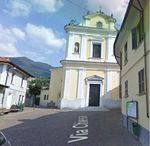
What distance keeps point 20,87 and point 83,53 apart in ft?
32.6

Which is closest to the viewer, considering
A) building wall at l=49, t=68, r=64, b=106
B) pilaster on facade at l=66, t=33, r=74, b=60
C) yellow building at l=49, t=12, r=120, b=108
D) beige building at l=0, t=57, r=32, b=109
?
beige building at l=0, t=57, r=32, b=109

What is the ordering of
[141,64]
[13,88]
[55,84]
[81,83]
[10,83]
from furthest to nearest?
[55,84], [81,83], [13,88], [10,83], [141,64]

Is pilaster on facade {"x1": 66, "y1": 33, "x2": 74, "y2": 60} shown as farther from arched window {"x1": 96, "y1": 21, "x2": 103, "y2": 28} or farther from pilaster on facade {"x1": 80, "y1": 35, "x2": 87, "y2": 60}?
arched window {"x1": 96, "y1": 21, "x2": 103, "y2": 28}

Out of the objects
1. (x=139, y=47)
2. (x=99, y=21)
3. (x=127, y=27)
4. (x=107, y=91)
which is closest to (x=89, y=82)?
(x=107, y=91)

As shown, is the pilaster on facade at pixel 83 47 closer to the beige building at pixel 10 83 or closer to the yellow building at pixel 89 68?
the yellow building at pixel 89 68

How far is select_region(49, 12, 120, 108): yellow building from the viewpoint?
25.0 meters

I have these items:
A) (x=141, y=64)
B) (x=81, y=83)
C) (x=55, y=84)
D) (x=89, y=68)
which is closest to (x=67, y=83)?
(x=81, y=83)

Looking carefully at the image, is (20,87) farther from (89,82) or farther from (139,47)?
(139,47)

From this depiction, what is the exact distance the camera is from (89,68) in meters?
26.0

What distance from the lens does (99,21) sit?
27.9m

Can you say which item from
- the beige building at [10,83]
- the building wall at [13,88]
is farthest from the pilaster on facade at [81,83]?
the building wall at [13,88]

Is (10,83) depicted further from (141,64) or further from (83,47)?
(141,64)

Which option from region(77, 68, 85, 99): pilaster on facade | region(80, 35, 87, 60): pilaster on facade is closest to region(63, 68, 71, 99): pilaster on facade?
region(77, 68, 85, 99): pilaster on facade

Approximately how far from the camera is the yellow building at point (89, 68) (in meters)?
25.0
